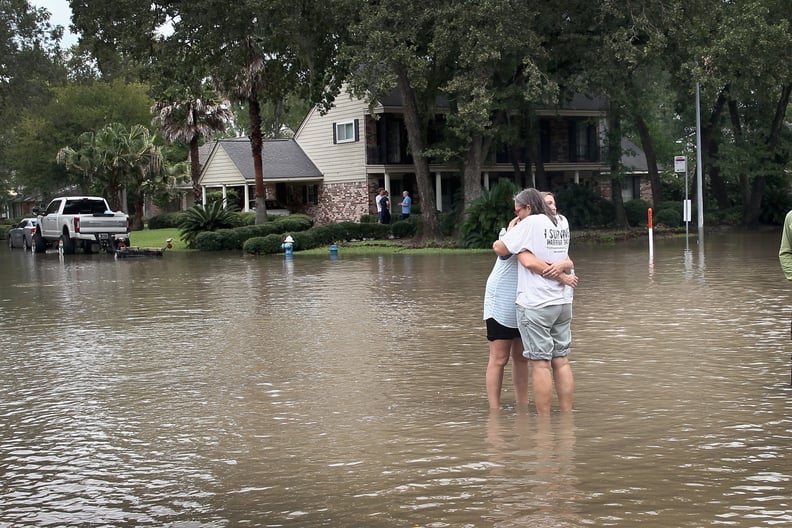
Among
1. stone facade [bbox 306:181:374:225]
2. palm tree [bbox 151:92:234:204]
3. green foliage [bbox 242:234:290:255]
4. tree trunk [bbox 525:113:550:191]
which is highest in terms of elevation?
palm tree [bbox 151:92:234:204]

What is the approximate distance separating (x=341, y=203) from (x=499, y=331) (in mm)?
41992

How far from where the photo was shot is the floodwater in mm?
5992

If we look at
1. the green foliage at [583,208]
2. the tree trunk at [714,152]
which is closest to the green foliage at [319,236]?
the green foliage at [583,208]

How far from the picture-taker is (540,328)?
7766 millimetres

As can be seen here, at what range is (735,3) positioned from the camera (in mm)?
37312

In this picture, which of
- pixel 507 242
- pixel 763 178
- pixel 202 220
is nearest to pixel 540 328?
pixel 507 242

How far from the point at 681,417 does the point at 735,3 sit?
32671 mm

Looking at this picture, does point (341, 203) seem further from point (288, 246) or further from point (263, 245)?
point (288, 246)

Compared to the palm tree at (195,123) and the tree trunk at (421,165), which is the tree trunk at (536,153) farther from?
the palm tree at (195,123)

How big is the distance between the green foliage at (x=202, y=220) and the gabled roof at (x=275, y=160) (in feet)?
34.6

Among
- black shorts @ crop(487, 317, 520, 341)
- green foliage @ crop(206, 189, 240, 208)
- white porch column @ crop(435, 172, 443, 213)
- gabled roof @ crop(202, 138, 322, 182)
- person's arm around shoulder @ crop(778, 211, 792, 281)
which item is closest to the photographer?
black shorts @ crop(487, 317, 520, 341)

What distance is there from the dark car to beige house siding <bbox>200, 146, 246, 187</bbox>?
1071 cm

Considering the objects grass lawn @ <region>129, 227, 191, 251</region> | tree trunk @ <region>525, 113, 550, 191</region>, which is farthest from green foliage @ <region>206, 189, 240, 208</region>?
tree trunk @ <region>525, 113, 550, 191</region>

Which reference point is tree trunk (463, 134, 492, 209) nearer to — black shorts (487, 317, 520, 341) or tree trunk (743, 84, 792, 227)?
tree trunk (743, 84, 792, 227)
